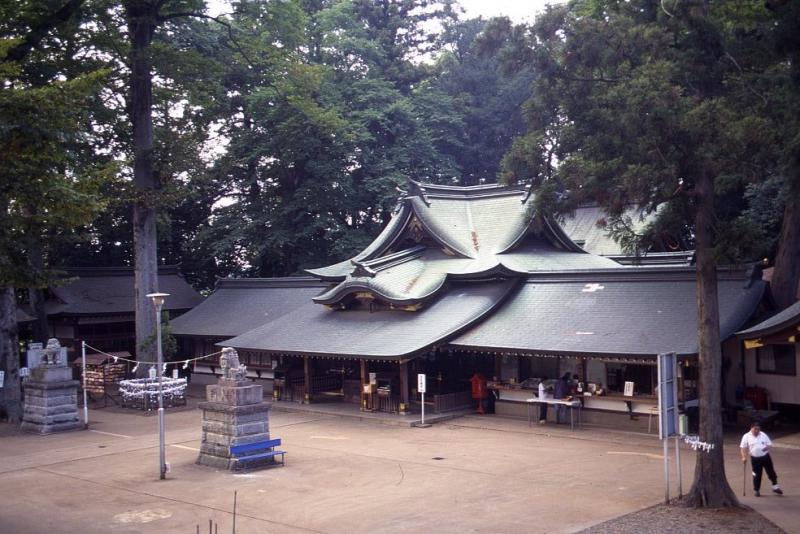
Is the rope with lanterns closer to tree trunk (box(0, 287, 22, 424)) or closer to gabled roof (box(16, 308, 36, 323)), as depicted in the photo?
Result: tree trunk (box(0, 287, 22, 424))

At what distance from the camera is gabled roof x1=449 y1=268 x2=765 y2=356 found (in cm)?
2164

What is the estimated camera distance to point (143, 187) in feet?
104

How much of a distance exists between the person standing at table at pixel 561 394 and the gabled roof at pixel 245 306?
1442 centimetres

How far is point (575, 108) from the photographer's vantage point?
16.1m

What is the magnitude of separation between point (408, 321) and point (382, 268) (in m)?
3.48

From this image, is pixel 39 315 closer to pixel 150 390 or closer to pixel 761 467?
pixel 150 390

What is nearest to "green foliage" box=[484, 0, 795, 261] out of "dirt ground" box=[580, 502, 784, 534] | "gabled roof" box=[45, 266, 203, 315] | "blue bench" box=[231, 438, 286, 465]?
"dirt ground" box=[580, 502, 784, 534]

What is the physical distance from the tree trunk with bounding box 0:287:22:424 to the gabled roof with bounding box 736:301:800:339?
24.0 m

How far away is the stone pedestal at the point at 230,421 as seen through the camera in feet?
62.8

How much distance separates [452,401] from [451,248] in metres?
6.77

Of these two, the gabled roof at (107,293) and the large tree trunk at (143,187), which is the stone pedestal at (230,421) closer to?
the large tree trunk at (143,187)

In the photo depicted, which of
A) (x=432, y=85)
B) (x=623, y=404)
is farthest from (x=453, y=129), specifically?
(x=623, y=404)

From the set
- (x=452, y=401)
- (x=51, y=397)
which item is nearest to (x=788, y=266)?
(x=452, y=401)

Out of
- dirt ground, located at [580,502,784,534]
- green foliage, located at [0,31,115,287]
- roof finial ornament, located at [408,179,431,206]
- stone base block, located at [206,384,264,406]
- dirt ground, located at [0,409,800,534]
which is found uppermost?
roof finial ornament, located at [408,179,431,206]
